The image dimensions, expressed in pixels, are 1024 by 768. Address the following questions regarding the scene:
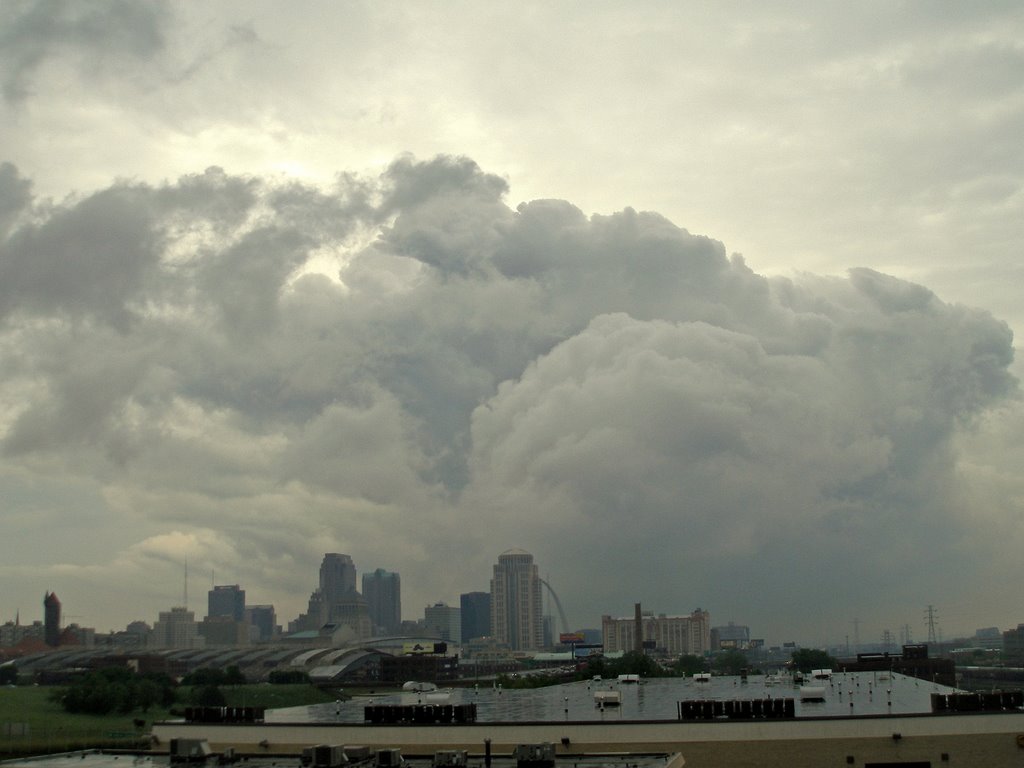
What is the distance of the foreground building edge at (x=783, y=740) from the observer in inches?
2056

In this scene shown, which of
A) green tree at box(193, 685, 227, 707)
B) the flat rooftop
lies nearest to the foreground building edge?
the flat rooftop

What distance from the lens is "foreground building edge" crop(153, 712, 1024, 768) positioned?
171ft

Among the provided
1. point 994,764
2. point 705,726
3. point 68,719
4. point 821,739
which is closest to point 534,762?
point 705,726

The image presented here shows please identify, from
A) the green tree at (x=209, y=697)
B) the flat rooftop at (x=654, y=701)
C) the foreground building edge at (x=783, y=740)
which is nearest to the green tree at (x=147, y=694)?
the green tree at (x=209, y=697)

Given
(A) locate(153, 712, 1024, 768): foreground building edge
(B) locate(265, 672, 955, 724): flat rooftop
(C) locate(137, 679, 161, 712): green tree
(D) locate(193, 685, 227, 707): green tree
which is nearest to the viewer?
(A) locate(153, 712, 1024, 768): foreground building edge

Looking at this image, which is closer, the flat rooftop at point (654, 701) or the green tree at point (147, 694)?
the flat rooftop at point (654, 701)

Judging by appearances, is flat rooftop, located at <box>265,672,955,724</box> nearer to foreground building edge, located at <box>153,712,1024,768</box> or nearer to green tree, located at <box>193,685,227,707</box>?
foreground building edge, located at <box>153,712,1024,768</box>

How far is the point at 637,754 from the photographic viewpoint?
50.8m

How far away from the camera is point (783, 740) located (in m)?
53.1

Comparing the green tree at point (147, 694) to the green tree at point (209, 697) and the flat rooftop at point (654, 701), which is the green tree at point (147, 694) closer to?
the green tree at point (209, 697)

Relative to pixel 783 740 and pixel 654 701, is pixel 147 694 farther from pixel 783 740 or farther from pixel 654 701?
pixel 783 740

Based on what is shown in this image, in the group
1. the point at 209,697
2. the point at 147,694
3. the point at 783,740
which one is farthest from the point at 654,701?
the point at 209,697

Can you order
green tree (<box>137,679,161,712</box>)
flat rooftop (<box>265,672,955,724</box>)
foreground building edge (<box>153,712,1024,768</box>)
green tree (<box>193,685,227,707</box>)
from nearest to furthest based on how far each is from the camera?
foreground building edge (<box>153,712,1024,768</box>) < flat rooftop (<box>265,672,955,724</box>) < green tree (<box>137,679,161,712</box>) < green tree (<box>193,685,227,707</box>)

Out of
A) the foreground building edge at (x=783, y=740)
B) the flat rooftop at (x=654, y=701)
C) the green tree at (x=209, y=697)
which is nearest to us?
the foreground building edge at (x=783, y=740)
